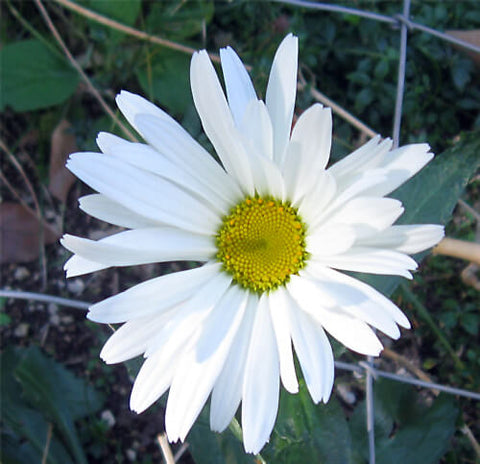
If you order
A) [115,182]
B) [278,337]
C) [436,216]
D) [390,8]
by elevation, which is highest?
[390,8]

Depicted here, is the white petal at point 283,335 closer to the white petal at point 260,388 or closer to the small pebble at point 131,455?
the white petal at point 260,388

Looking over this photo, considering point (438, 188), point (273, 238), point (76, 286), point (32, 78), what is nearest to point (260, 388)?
point (273, 238)

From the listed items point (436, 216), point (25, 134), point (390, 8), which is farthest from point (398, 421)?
point (25, 134)

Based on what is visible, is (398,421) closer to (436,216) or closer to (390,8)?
(436,216)

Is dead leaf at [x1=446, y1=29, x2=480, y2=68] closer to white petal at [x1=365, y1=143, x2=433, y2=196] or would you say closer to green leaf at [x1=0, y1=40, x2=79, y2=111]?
white petal at [x1=365, y1=143, x2=433, y2=196]

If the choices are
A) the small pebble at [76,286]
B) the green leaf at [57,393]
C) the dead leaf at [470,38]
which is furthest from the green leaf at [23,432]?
the dead leaf at [470,38]

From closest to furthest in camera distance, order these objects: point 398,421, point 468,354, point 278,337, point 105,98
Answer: point 278,337 → point 398,421 → point 468,354 → point 105,98

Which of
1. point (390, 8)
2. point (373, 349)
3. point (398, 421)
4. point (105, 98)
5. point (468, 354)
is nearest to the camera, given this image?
point (373, 349)
